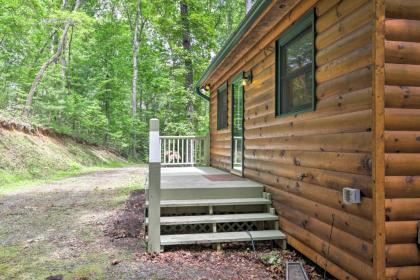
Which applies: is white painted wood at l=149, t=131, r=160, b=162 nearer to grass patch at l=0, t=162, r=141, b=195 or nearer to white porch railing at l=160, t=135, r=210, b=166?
white porch railing at l=160, t=135, r=210, b=166

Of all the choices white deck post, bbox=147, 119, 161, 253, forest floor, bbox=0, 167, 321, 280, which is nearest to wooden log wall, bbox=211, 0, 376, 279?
forest floor, bbox=0, 167, 321, 280

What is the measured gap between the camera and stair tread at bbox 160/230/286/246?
3930mm

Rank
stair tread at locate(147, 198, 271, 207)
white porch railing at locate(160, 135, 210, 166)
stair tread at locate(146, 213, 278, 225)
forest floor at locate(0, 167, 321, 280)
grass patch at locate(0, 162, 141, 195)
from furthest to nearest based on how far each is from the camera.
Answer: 1. white porch railing at locate(160, 135, 210, 166)
2. grass patch at locate(0, 162, 141, 195)
3. stair tread at locate(147, 198, 271, 207)
4. stair tread at locate(146, 213, 278, 225)
5. forest floor at locate(0, 167, 321, 280)

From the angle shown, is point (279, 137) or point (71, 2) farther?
point (71, 2)

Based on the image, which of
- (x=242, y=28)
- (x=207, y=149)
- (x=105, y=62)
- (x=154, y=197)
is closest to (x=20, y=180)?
(x=207, y=149)

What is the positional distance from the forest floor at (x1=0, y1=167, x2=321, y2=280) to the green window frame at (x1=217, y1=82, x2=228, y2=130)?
2951 millimetres

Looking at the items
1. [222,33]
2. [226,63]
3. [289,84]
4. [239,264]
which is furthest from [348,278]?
[222,33]

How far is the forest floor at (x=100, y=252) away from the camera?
328cm

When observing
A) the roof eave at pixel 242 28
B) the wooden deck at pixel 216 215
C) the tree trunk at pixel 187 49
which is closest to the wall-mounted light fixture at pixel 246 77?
the roof eave at pixel 242 28

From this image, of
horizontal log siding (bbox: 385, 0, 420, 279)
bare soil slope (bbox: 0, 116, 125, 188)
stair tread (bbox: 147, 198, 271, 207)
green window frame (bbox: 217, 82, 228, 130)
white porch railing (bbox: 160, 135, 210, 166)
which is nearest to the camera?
horizontal log siding (bbox: 385, 0, 420, 279)

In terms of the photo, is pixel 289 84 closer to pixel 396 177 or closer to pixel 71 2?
pixel 396 177

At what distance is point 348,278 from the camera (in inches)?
107

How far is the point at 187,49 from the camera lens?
50.0ft

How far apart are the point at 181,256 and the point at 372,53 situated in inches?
114
